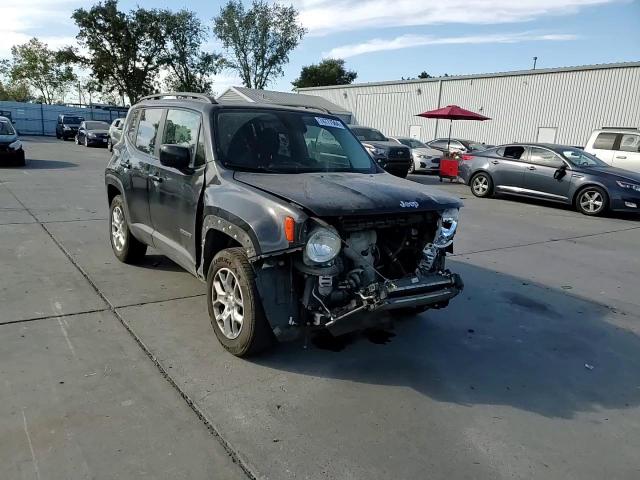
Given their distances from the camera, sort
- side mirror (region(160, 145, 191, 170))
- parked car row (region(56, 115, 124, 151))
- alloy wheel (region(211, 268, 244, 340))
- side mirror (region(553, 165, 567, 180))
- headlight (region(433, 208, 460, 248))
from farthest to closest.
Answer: parked car row (region(56, 115, 124, 151)) < side mirror (region(553, 165, 567, 180)) < side mirror (region(160, 145, 191, 170)) < headlight (region(433, 208, 460, 248)) < alloy wheel (region(211, 268, 244, 340))

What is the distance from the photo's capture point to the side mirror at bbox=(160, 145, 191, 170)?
3.94 metres

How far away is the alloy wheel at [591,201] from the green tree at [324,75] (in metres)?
68.4

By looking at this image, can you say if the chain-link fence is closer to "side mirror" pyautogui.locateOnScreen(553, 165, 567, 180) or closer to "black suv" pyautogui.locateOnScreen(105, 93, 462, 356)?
"side mirror" pyautogui.locateOnScreen(553, 165, 567, 180)

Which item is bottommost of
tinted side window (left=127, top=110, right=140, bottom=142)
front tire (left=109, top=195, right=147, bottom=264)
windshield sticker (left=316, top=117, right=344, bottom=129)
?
front tire (left=109, top=195, right=147, bottom=264)

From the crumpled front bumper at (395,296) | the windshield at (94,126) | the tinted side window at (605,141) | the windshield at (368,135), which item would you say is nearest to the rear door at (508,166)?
the tinted side window at (605,141)

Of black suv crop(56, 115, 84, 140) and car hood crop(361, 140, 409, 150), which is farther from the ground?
car hood crop(361, 140, 409, 150)

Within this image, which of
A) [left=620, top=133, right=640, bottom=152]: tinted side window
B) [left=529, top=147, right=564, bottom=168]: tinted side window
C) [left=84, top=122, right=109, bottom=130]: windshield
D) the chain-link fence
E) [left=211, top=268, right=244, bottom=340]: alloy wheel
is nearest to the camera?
[left=211, top=268, right=244, bottom=340]: alloy wheel

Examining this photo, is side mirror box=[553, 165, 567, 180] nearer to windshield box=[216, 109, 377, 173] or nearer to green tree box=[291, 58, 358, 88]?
windshield box=[216, 109, 377, 173]

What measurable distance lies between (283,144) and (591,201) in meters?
9.89

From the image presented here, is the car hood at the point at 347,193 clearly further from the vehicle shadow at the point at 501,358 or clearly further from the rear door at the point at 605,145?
the rear door at the point at 605,145

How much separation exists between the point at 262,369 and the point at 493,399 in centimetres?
158

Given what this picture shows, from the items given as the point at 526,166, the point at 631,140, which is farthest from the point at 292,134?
the point at 631,140

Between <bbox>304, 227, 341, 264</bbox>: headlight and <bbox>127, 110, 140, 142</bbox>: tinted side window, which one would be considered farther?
<bbox>127, 110, 140, 142</bbox>: tinted side window

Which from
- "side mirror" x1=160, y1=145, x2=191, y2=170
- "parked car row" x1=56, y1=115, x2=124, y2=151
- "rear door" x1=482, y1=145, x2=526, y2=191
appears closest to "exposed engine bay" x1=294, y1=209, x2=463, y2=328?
"side mirror" x1=160, y1=145, x2=191, y2=170
